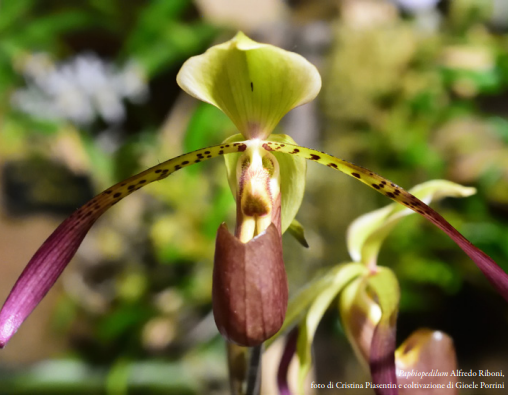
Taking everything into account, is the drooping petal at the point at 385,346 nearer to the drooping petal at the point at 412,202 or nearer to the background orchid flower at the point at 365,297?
the background orchid flower at the point at 365,297

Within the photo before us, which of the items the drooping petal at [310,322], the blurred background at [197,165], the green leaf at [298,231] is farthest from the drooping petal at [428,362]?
the blurred background at [197,165]

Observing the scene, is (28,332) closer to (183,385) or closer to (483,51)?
(183,385)

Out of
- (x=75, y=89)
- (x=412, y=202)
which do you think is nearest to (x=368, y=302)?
(x=412, y=202)

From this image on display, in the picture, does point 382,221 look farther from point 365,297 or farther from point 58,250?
point 58,250

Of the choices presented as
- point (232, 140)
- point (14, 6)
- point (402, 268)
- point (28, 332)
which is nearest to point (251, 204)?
point (232, 140)

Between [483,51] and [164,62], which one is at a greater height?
[164,62]

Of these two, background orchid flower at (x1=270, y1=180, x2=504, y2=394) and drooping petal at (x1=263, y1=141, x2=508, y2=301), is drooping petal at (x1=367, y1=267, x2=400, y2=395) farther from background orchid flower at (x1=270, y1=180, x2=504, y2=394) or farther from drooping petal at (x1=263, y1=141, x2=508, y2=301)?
drooping petal at (x1=263, y1=141, x2=508, y2=301)
